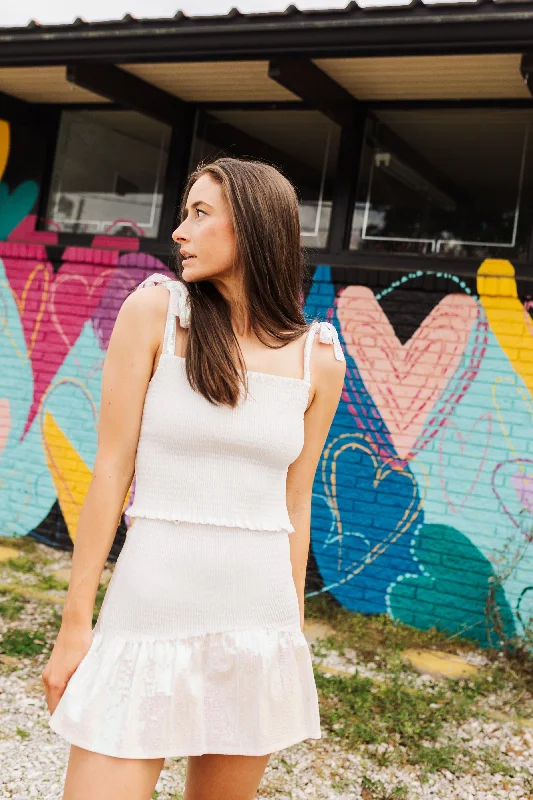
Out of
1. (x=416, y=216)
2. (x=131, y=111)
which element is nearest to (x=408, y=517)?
(x=416, y=216)

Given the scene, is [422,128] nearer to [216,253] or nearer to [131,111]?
[131,111]

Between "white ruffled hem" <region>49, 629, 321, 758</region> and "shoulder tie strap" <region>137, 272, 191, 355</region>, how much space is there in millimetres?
553

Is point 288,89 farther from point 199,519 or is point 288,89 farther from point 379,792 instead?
point 199,519

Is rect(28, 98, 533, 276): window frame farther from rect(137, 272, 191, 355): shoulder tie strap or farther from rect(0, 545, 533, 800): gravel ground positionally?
rect(137, 272, 191, 355): shoulder tie strap

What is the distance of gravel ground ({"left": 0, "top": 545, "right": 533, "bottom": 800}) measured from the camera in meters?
3.30

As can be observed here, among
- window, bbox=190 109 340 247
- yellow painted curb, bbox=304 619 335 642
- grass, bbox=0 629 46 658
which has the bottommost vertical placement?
grass, bbox=0 629 46 658

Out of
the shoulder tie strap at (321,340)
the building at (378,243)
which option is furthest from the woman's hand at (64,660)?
the building at (378,243)

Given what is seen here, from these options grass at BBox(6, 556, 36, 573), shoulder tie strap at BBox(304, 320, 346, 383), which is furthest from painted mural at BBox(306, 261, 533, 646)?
shoulder tie strap at BBox(304, 320, 346, 383)

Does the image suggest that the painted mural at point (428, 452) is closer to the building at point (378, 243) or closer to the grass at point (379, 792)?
the building at point (378, 243)

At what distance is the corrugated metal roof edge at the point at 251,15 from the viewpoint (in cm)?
415

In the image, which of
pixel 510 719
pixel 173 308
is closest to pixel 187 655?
pixel 173 308

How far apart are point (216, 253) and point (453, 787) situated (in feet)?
8.90

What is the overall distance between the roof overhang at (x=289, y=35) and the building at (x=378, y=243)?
12mm

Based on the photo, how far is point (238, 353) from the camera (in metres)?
1.70
